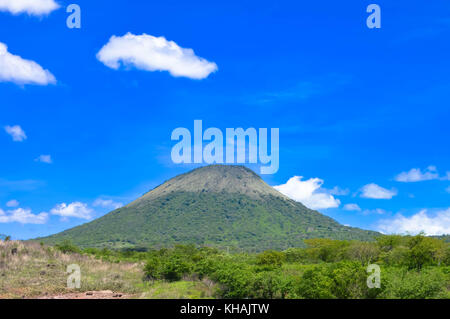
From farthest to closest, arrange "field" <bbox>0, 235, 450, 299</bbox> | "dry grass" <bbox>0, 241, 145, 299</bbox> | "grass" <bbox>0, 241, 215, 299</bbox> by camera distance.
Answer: "dry grass" <bbox>0, 241, 145, 299</bbox>
"grass" <bbox>0, 241, 215, 299</bbox>
"field" <bbox>0, 235, 450, 299</bbox>

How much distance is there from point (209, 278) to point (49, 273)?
14.6m

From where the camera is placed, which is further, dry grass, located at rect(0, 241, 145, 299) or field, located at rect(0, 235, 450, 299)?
dry grass, located at rect(0, 241, 145, 299)

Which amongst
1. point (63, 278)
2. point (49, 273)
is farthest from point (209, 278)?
point (49, 273)

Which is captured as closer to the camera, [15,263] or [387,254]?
[15,263]

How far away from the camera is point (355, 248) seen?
6028 cm

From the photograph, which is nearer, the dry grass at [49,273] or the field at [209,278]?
the field at [209,278]

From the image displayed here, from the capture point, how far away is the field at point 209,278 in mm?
23750

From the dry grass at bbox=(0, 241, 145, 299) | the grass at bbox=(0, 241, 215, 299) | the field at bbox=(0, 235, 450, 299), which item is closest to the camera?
the field at bbox=(0, 235, 450, 299)

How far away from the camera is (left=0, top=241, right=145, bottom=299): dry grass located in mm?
31047

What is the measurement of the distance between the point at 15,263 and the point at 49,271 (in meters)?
3.41
